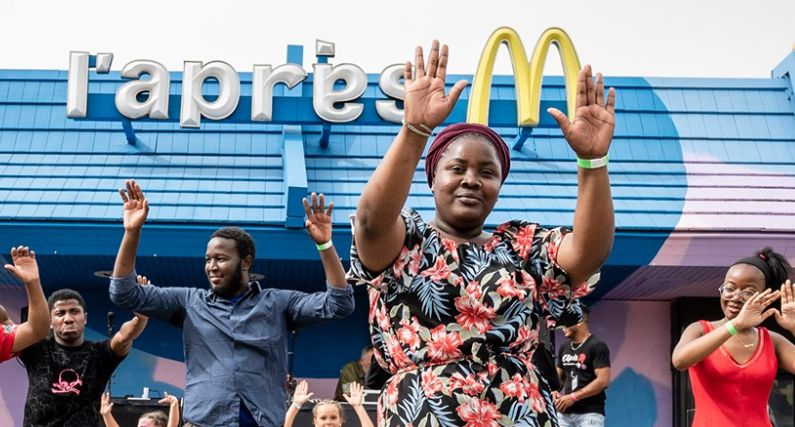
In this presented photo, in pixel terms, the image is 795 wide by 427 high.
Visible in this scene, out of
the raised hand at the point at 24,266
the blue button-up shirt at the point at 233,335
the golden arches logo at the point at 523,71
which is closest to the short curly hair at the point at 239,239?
the blue button-up shirt at the point at 233,335

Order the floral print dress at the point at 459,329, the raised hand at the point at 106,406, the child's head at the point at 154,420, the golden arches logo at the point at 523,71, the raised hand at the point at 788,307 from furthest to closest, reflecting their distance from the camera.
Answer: the golden arches logo at the point at 523,71 → the raised hand at the point at 106,406 → the child's head at the point at 154,420 → the raised hand at the point at 788,307 → the floral print dress at the point at 459,329

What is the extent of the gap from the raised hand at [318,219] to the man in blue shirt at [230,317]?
117mm

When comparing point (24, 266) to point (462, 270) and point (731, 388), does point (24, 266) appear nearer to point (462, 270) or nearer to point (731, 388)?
point (462, 270)

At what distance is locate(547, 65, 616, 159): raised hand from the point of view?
292cm

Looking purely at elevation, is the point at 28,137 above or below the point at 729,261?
above

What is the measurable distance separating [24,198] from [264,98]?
2.74 metres

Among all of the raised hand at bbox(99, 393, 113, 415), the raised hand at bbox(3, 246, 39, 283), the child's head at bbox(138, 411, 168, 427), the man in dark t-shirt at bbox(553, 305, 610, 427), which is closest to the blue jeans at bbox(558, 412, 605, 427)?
the man in dark t-shirt at bbox(553, 305, 610, 427)

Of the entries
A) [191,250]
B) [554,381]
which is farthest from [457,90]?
[191,250]

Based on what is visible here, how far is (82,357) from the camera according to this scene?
6.60m

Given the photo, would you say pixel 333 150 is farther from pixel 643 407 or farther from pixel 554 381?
pixel 554 381

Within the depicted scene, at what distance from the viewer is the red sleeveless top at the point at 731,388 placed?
5.28m

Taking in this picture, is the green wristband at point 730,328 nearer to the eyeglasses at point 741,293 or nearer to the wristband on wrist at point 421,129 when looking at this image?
the eyeglasses at point 741,293

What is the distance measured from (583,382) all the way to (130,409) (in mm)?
3852

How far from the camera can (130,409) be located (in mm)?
9797
